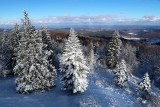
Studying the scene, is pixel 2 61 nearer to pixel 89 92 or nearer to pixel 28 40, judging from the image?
pixel 28 40

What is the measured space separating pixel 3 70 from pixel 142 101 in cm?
2450

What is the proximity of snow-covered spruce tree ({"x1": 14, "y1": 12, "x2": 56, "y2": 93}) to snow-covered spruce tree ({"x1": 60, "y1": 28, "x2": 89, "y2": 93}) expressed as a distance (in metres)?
2.73

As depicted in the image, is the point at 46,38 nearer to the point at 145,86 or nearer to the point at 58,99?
the point at 58,99

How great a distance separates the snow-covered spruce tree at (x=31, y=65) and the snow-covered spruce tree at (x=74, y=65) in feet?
8.97

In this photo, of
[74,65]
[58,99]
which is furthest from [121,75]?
[58,99]

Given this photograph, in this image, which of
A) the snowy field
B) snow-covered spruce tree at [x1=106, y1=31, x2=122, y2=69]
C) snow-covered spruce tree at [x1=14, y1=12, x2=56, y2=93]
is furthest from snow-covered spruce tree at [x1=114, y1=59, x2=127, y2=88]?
snow-covered spruce tree at [x1=14, y1=12, x2=56, y2=93]

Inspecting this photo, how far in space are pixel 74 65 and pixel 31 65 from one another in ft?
19.6

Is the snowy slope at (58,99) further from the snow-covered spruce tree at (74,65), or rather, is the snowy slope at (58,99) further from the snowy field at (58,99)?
the snow-covered spruce tree at (74,65)

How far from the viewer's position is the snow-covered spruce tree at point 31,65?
34.9 m

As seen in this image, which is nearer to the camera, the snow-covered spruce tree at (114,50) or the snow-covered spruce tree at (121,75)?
the snow-covered spruce tree at (121,75)

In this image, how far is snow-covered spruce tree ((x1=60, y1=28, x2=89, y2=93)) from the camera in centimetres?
3544

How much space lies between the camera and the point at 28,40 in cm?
3550

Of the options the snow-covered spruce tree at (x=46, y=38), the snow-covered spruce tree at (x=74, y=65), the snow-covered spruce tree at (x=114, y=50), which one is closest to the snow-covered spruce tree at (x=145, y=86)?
the snow-covered spruce tree at (x=74, y=65)

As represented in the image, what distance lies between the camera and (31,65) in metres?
35.1
